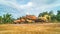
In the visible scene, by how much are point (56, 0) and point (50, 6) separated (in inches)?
6.7

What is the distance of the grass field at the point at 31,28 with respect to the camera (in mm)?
2258

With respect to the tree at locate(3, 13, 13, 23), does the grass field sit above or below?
below

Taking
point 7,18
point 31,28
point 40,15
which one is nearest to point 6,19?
point 7,18

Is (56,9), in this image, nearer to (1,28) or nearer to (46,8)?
(46,8)

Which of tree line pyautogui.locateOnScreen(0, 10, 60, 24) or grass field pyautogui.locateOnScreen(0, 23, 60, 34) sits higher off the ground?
tree line pyautogui.locateOnScreen(0, 10, 60, 24)

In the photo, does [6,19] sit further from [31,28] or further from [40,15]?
[40,15]

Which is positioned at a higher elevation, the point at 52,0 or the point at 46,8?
the point at 52,0

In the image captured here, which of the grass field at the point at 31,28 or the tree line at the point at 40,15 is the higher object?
the tree line at the point at 40,15

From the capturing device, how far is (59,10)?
2.37 m

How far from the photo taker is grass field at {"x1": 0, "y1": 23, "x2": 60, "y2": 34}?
2.26 m

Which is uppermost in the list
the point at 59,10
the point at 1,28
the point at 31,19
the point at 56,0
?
the point at 56,0

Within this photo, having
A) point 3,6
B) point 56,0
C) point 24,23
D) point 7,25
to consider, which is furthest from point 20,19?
point 56,0

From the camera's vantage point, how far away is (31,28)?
7.54 ft

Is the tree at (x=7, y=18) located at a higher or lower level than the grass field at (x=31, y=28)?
higher
